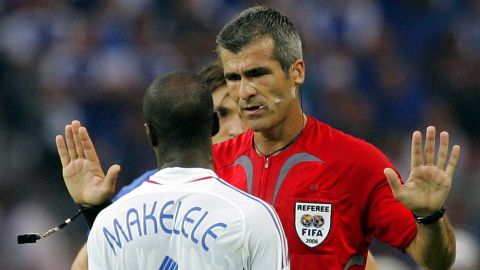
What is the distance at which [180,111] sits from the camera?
3045mm

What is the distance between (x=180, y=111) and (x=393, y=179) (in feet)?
3.15

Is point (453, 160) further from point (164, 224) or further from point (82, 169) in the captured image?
point (82, 169)

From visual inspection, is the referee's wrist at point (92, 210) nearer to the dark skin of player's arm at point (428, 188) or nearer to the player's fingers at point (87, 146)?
the player's fingers at point (87, 146)

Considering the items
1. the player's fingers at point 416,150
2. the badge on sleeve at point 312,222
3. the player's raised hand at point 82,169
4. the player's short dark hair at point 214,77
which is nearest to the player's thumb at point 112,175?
the player's raised hand at point 82,169

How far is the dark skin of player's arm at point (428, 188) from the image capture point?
3566 millimetres

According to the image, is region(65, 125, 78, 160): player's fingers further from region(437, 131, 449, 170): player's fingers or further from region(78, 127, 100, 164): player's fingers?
region(437, 131, 449, 170): player's fingers

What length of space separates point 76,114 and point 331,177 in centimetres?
491

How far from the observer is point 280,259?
2.99 metres

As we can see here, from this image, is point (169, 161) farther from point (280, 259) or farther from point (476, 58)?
point (476, 58)

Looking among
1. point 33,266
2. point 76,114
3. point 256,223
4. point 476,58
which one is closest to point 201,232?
point 256,223

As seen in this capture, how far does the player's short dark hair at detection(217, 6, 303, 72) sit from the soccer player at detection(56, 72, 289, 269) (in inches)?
30.5

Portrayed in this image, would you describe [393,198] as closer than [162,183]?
No

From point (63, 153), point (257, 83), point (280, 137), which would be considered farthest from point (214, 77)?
point (63, 153)

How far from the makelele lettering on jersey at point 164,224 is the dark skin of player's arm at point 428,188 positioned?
2.97ft
